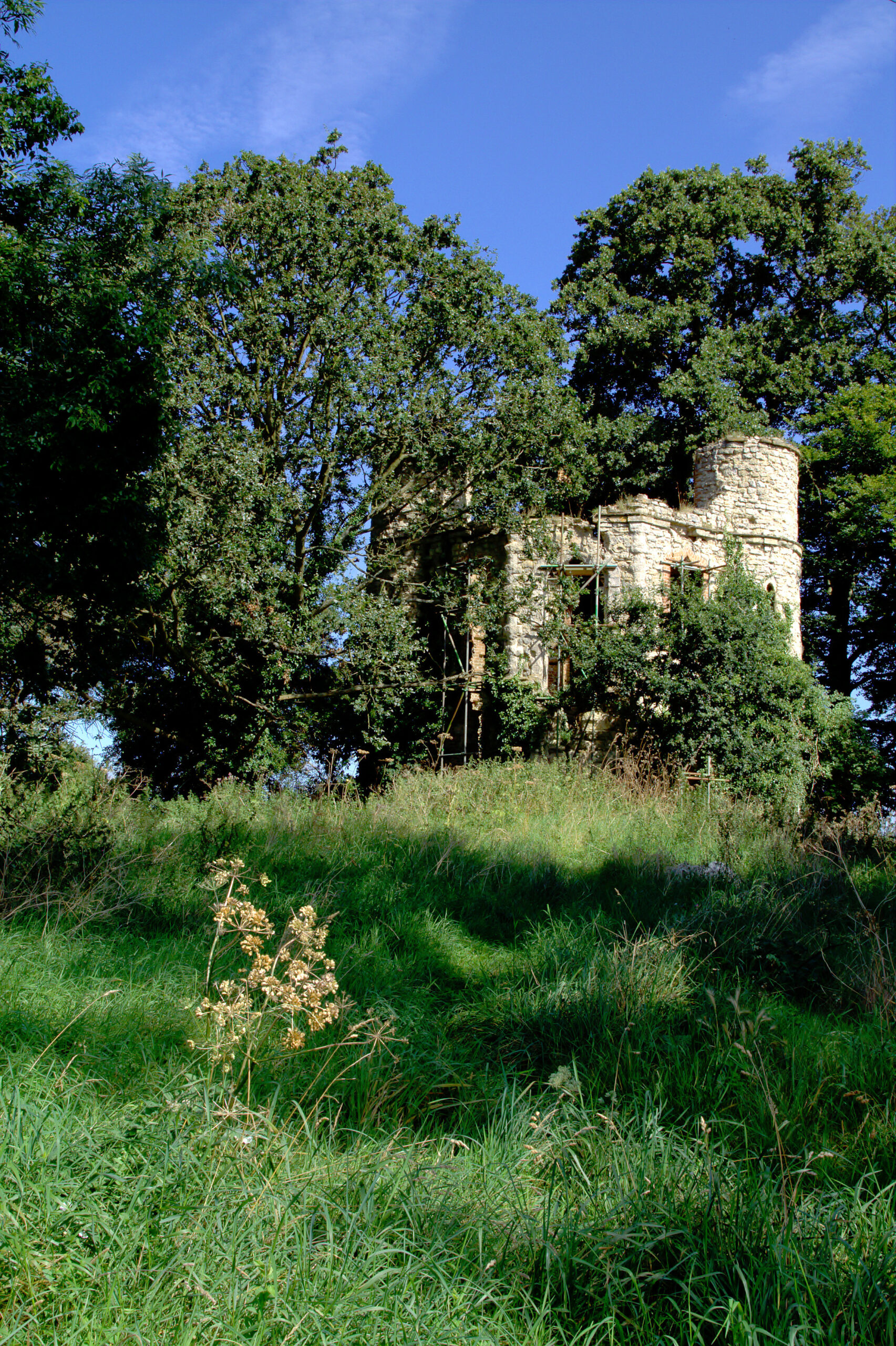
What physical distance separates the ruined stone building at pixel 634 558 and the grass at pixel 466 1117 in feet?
28.5

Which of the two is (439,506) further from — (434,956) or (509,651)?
(434,956)

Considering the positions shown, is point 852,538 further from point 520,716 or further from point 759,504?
point 520,716

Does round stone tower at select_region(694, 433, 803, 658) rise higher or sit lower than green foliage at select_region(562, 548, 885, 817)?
higher

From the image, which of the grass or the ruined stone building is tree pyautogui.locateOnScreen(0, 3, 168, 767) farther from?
the ruined stone building

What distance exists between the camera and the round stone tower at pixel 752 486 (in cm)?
1667

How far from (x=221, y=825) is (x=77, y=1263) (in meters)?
4.91

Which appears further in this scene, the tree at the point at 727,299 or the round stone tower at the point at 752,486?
the tree at the point at 727,299

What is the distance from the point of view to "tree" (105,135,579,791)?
A: 13.5 metres

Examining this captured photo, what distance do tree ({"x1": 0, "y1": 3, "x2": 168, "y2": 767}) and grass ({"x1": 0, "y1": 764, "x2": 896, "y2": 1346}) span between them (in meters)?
3.03

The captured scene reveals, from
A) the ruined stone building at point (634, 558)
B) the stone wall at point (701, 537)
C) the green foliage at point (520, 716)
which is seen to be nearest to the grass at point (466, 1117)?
the green foliage at point (520, 716)

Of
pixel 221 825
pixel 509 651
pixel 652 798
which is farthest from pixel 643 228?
pixel 221 825

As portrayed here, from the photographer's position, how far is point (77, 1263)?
2.10 m

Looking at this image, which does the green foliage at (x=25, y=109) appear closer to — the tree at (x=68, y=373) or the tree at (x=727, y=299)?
the tree at (x=68, y=373)

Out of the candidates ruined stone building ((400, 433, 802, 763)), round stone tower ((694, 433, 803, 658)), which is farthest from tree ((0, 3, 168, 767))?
round stone tower ((694, 433, 803, 658))
